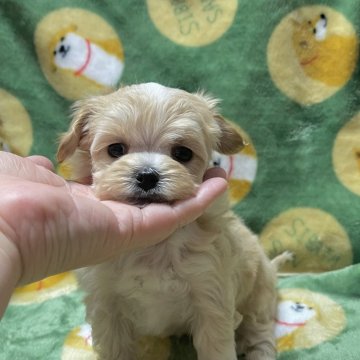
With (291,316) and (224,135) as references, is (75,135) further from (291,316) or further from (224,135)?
(291,316)

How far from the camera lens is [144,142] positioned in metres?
1.75

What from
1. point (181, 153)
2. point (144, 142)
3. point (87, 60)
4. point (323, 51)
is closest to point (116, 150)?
point (144, 142)

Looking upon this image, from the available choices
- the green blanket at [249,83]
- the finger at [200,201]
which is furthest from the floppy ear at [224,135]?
the green blanket at [249,83]

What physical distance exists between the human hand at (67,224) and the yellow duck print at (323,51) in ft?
3.71

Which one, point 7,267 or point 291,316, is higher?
point 7,267

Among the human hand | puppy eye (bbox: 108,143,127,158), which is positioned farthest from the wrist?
puppy eye (bbox: 108,143,127,158)

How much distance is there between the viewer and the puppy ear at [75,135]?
6.11 ft

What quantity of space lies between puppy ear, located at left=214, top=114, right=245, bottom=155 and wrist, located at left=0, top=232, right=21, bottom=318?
92 centimetres

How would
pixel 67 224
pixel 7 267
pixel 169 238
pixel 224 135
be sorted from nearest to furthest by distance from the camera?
pixel 7 267
pixel 67 224
pixel 169 238
pixel 224 135

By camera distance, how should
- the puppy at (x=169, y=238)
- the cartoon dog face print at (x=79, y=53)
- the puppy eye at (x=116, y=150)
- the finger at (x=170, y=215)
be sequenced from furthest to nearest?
1. the cartoon dog face print at (x=79, y=53)
2. the puppy eye at (x=116, y=150)
3. the puppy at (x=169, y=238)
4. the finger at (x=170, y=215)

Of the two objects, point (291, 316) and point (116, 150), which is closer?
point (116, 150)

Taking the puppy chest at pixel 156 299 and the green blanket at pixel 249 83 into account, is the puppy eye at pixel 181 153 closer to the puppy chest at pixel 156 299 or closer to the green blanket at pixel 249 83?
the puppy chest at pixel 156 299

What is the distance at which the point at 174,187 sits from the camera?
1.60 metres

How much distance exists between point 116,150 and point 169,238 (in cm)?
33
